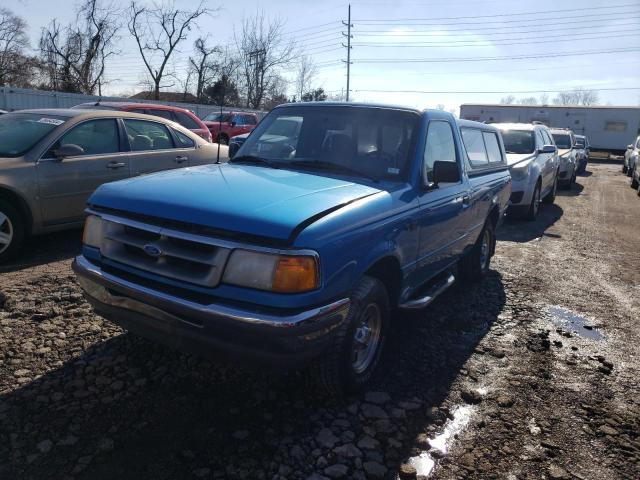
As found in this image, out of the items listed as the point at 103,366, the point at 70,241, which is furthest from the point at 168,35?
the point at 103,366

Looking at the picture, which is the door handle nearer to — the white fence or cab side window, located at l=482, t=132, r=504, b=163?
cab side window, located at l=482, t=132, r=504, b=163

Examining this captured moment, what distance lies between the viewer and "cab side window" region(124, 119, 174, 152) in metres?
6.60

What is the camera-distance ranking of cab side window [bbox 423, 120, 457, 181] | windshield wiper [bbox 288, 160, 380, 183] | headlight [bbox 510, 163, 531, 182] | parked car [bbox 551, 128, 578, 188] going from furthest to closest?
parked car [bbox 551, 128, 578, 188] → headlight [bbox 510, 163, 531, 182] → cab side window [bbox 423, 120, 457, 181] → windshield wiper [bbox 288, 160, 380, 183]

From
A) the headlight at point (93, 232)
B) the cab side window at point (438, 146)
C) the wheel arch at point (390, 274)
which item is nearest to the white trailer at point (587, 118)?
the cab side window at point (438, 146)

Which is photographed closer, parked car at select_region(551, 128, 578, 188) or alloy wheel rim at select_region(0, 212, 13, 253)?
alloy wheel rim at select_region(0, 212, 13, 253)

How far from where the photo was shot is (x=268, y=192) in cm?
296

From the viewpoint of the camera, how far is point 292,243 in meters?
2.47

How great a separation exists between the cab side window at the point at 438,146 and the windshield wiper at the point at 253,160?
1.20m

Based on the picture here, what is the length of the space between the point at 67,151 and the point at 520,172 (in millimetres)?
7836

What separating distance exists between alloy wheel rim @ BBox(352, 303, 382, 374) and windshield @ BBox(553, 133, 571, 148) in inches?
607

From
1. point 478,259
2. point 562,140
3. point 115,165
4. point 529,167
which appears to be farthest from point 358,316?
point 562,140

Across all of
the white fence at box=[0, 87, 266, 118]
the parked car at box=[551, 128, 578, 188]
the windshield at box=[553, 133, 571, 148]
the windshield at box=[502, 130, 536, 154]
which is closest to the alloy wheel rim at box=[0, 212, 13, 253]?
the windshield at box=[502, 130, 536, 154]

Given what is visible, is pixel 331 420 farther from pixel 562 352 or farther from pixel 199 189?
pixel 562 352

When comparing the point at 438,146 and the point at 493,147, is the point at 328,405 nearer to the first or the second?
the point at 438,146
